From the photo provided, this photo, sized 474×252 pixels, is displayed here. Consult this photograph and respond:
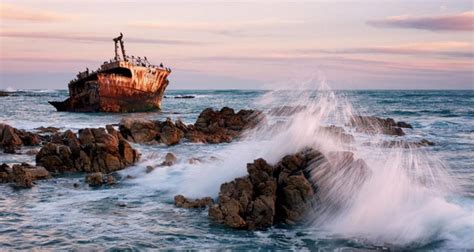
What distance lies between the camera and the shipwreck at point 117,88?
52562mm

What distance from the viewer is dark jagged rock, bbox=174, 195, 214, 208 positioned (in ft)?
44.2

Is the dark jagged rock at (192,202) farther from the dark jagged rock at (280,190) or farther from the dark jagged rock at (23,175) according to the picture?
the dark jagged rock at (23,175)

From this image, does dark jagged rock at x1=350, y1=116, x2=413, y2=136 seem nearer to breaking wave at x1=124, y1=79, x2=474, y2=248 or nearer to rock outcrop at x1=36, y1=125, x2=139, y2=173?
breaking wave at x1=124, y1=79, x2=474, y2=248

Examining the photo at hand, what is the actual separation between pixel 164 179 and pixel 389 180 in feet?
25.1

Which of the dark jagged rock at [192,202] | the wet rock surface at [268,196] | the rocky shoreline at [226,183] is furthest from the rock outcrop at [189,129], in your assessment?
the wet rock surface at [268,196]

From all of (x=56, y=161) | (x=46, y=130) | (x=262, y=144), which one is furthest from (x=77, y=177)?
(x=46, y=130)

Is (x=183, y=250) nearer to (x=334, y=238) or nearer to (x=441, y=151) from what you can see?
(x=334, y=238)

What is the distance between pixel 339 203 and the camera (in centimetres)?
1234

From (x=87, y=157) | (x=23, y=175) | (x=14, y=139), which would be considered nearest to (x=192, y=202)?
(x=23, y=175)

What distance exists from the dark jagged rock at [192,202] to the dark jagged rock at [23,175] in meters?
5.15

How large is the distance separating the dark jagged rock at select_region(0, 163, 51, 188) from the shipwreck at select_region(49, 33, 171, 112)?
1370 inches

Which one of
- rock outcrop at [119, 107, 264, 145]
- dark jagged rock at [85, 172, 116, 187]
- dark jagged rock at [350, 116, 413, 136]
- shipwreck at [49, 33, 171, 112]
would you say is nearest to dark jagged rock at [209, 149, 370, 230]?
dark jagged rock at [85, 172, 116, 187]

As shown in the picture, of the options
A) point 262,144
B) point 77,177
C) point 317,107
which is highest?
point 317,107

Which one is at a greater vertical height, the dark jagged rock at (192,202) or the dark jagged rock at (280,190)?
the dark jagged rock at (280,190)
